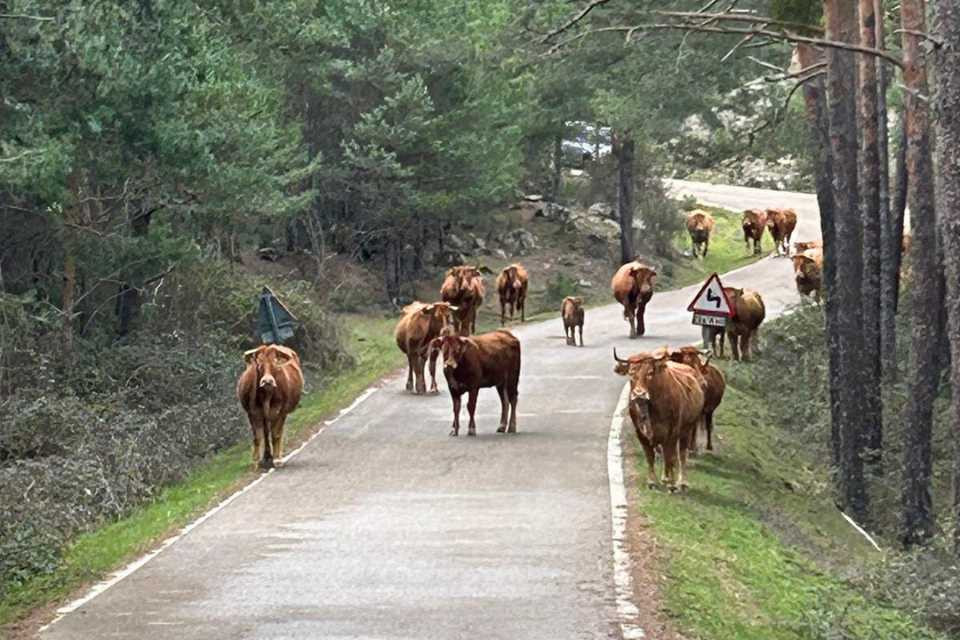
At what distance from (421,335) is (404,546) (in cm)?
1367

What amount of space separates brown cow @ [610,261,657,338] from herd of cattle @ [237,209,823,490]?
0.02 metres

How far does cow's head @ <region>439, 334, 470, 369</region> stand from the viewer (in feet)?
79.2

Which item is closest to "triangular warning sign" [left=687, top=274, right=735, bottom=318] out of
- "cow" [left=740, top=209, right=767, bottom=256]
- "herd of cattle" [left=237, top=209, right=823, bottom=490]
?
"herd of cattle" [left=237, top=209, right=823, bottom=490]

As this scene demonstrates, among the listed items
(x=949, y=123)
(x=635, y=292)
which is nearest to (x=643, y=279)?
(x=635, y=292)

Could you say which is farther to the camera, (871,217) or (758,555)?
(871,217)

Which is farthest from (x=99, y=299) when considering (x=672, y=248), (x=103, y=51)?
(x=672, y=248)

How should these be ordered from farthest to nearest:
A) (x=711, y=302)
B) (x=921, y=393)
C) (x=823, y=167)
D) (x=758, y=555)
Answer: (x=823, y=167)
(x=711, y=302)
(x=921, y=393)
(x=758, y=555)

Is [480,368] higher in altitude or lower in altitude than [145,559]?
higher

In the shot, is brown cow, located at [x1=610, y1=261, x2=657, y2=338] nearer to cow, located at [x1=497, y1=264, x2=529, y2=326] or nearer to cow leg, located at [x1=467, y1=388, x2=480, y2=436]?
cow, located at [x1=497, y1=264, x2=529, y2=326]

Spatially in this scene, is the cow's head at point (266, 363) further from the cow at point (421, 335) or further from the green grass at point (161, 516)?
the cow at point (421, 335)

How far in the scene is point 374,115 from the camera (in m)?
45.9

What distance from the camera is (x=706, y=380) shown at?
23281 millimetres

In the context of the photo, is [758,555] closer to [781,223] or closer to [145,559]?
[145,559]

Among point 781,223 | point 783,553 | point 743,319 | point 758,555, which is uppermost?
point 781,223
